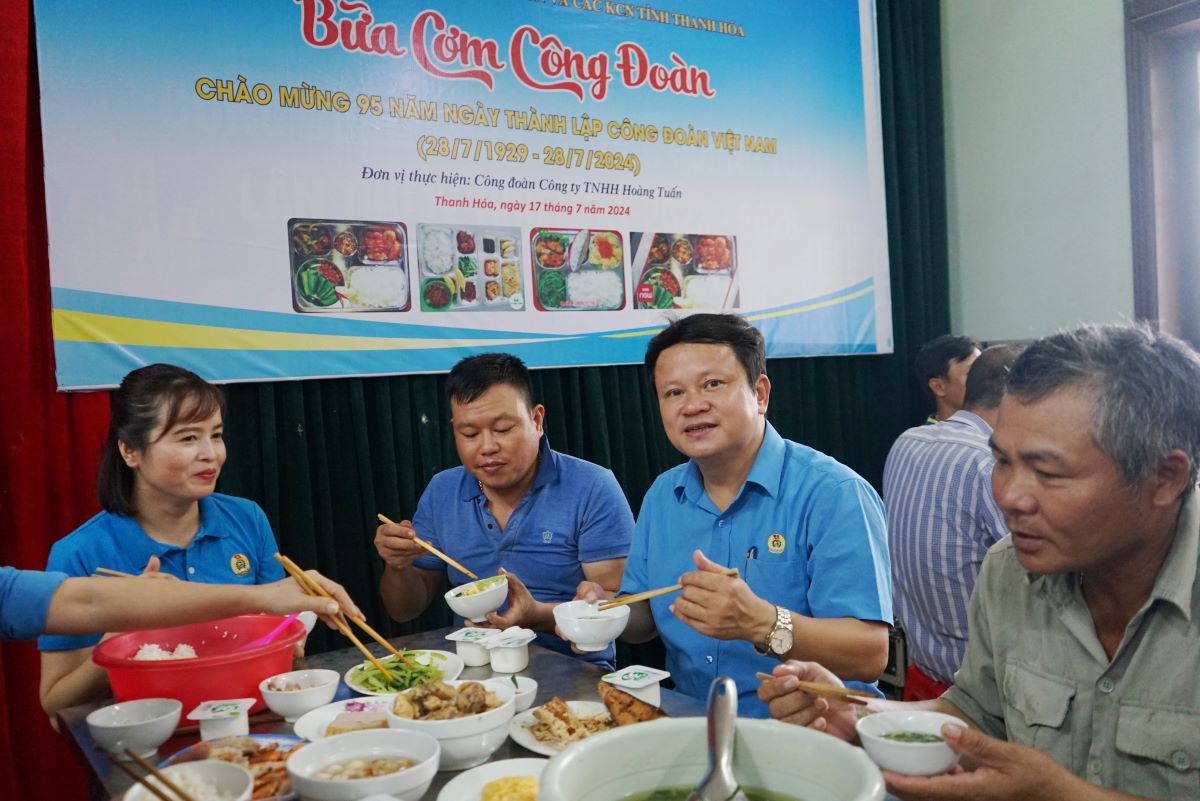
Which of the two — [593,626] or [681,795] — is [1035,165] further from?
[681,795]

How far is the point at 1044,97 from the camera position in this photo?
4.14 m

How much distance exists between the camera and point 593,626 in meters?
1.65

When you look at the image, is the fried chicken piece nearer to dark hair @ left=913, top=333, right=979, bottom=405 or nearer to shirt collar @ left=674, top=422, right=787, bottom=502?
shirt collar @ left=674, top=422, right=787, bottom=502

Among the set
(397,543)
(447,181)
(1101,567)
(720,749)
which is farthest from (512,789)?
(447,181)

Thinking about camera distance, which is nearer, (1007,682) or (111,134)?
(1007,682)

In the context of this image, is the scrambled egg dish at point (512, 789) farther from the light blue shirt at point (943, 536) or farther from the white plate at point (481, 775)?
the light blue shirt at point (943, 536)

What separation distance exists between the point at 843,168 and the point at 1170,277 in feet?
4.69

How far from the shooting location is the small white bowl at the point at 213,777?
3.64 feet

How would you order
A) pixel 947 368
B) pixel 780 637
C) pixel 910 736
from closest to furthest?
pixel 910 736
pixel 780 637
pixel 947 368

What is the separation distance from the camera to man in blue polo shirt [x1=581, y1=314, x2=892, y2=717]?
1648mm

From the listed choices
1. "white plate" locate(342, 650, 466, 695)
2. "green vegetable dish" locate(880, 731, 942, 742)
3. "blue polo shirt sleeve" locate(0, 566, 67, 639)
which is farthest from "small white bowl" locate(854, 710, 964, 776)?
"blue polo shirt sleeve" locate(0, 566, 67, 639)

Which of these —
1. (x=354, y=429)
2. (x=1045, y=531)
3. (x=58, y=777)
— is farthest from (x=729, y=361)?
(x=58, y=777)

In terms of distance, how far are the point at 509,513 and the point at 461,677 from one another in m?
0.80

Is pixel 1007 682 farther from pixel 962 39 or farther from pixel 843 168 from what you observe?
pixel 962 39
